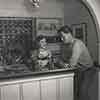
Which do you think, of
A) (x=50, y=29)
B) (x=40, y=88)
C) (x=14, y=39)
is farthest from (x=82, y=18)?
(x=40, y=88)

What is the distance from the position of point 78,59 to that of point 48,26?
51 centimetres

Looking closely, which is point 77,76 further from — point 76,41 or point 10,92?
point 10,92

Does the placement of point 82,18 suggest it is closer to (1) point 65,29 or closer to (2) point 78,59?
(1) point 65,29

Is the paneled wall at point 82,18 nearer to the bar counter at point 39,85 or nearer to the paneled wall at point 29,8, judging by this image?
the paneled wall at point 29,8

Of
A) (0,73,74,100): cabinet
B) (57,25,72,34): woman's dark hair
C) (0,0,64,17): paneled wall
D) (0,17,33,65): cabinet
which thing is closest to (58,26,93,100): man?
(57,25,72,34): woman's dark hair

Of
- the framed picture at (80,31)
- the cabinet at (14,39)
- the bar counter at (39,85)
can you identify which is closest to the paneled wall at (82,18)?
the framed picture at (80,31)

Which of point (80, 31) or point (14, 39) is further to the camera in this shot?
point (80, 31)

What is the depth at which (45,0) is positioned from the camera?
193 cm

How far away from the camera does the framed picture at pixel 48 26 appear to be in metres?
1.89

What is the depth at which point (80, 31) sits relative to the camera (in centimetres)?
198

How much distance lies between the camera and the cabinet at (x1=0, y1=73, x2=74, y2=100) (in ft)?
5.26

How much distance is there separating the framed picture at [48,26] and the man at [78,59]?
0.07m

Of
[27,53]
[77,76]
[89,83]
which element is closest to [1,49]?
[27,53]

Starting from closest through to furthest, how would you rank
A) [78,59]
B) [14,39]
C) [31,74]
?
[31,74]
[14,39]
[78,59]
